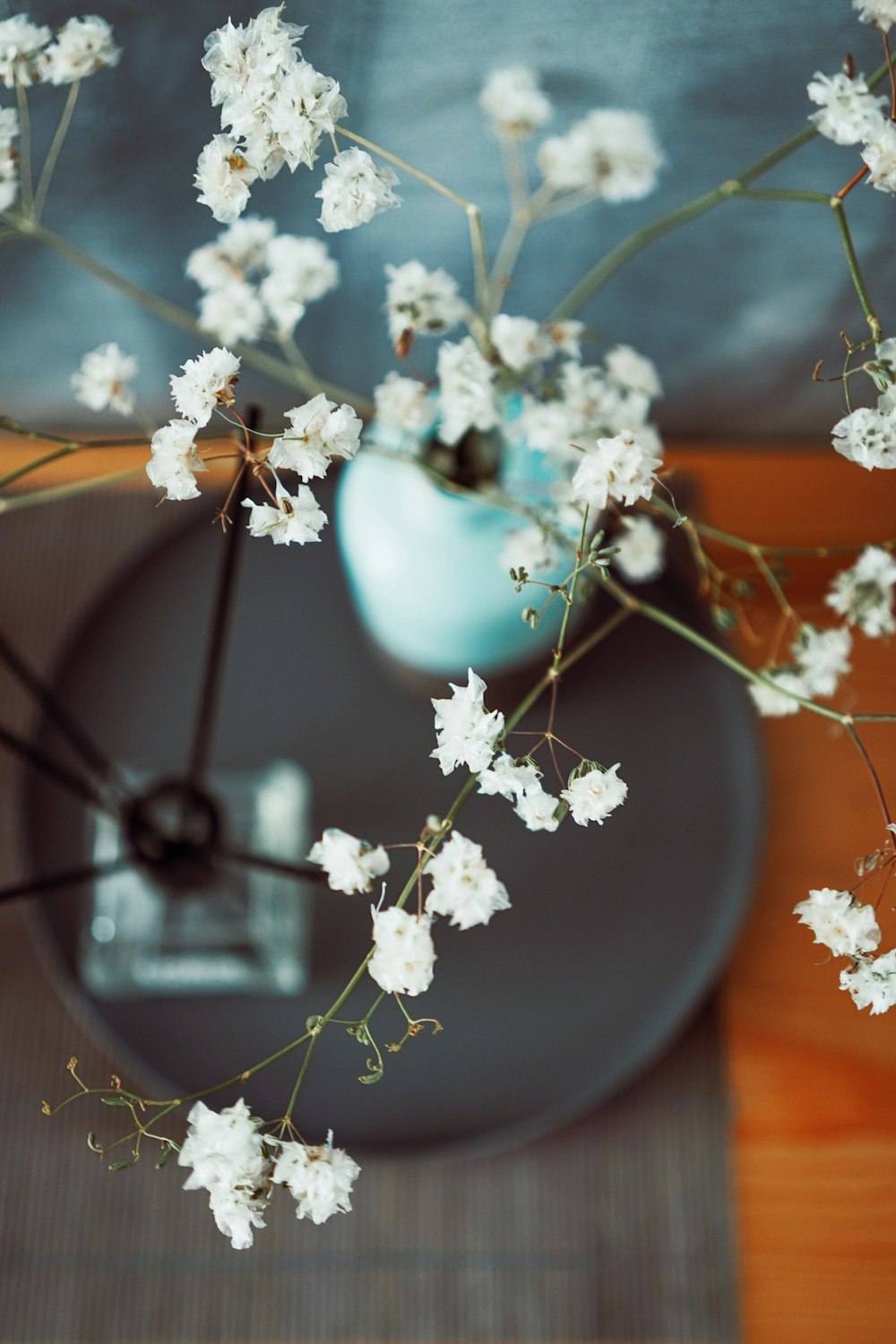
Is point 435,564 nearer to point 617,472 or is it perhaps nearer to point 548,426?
point 548,426

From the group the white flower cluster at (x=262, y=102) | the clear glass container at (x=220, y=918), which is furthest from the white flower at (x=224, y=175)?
the clear glass container at (x=220, y=918)

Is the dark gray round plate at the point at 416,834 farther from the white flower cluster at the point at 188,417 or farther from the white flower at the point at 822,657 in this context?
the white flower cluster at the point at 188,417

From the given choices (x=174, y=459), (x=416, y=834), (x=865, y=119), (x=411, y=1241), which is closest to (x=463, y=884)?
(x=174, y=459)

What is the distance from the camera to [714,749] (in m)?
0.71

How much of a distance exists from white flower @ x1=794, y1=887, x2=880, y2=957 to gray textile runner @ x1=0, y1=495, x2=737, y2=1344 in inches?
17.7

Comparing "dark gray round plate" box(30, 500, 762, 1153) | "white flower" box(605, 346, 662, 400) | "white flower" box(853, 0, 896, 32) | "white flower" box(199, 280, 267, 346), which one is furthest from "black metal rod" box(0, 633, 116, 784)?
"white flower" box(853, 0, 896, 32)

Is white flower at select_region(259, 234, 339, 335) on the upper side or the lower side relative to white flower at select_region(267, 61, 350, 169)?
upper

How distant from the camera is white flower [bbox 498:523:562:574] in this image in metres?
0.42

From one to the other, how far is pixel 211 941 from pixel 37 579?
32 cm

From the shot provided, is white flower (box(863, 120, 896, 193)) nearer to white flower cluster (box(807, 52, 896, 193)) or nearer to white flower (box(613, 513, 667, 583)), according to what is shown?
white flower cluster (box(807, 52, 896, 193))

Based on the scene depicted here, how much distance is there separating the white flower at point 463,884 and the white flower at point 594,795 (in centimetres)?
3

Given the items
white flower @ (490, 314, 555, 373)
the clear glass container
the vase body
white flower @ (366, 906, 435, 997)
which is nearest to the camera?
white flower @ (366, 906, 435, 997)

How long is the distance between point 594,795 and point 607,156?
0.96 ft

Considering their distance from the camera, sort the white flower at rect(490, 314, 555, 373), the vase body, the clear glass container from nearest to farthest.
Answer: the white flower at rect(490, 314, 555, 373) → the vase body → the clear glass container
